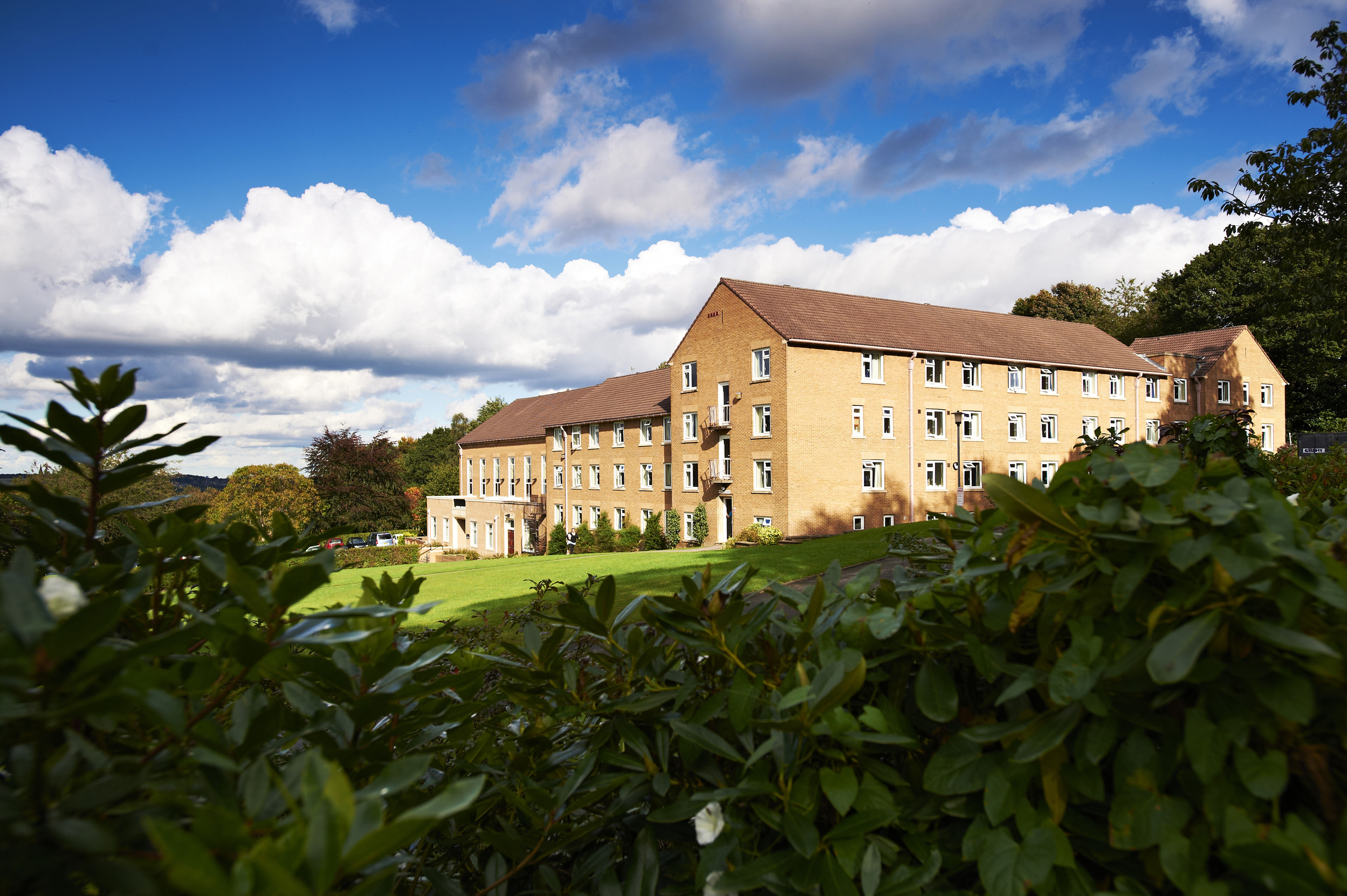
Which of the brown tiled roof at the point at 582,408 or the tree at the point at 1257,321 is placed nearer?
the brown tiled roof at the point at 582,408

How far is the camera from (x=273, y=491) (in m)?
49.6

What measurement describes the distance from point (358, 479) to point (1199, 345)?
198 ft

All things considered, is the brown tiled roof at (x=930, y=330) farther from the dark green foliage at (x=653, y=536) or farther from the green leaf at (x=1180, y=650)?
the green leaf at (x=1180, y=650)

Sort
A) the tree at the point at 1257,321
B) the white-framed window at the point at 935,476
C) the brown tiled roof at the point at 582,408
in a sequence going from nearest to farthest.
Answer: the white-framed window at the point at 935,476 < the brown tiled roof at the point at 582,408 < the tree at the point at 1257,321

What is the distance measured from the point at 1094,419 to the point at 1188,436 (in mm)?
42790

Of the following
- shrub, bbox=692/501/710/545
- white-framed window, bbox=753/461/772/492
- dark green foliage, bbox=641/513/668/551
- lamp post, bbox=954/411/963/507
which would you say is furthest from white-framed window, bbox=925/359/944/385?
dark green foliage, bbox=641/513/668/551

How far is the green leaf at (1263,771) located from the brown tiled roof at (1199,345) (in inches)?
2118

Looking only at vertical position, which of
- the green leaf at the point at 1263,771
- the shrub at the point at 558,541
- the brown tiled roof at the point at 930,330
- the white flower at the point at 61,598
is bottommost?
the shrub at the point at 558,541

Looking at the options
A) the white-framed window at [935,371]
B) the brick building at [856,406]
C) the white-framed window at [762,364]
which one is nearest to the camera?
the brick building at [856,406]

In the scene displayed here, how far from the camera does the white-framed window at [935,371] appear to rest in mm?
36875

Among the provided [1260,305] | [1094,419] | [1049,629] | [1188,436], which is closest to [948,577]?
[1049,629]

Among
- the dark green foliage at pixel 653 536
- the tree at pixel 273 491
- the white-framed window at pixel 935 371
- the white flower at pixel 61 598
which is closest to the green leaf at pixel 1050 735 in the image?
the white flower at pixel 61 598

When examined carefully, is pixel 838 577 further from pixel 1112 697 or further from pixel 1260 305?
pixel 1260 305

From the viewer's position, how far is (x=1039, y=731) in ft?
3.92
